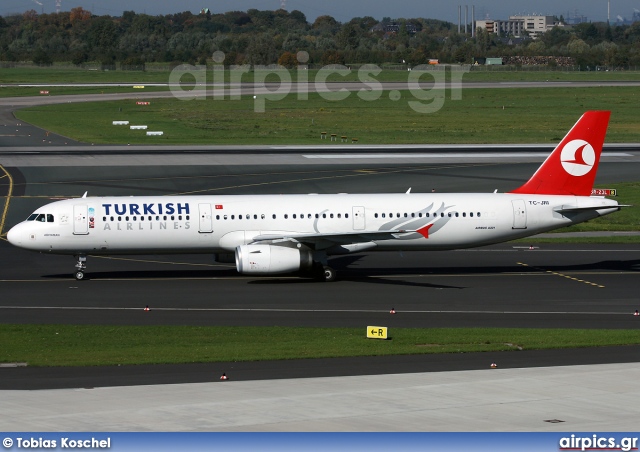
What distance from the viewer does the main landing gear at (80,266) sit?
50000 mm

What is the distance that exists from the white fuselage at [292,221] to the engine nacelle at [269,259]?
1.38 metres

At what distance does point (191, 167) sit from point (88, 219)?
38153mm

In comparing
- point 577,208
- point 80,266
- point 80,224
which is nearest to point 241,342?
point 80,224

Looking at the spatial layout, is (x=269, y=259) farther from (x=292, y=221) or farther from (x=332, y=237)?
(x=332, y=237)

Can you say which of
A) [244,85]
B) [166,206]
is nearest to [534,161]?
[166,206]

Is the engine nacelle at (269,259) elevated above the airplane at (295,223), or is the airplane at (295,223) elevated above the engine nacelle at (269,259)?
the airplane at (295,223)

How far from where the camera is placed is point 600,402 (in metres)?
27.2

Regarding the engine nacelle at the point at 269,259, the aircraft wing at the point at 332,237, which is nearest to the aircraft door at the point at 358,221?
the aircraft wing at the point at 332,237

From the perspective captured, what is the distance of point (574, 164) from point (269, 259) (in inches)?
674

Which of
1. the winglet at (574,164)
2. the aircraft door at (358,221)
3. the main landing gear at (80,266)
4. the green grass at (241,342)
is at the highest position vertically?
the winglet at (574,164)

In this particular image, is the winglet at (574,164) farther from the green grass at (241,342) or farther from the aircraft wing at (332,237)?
the green grass at (241,342)

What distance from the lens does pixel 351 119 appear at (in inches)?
5153

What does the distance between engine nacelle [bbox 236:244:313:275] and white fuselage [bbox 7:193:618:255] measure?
1.38 meters

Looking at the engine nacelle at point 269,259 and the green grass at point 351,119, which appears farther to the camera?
the green grass at point 351,119
